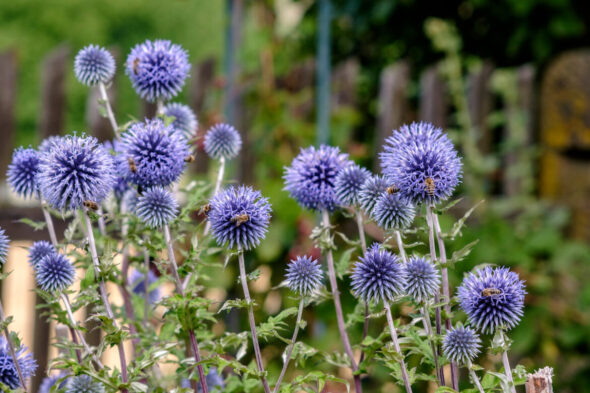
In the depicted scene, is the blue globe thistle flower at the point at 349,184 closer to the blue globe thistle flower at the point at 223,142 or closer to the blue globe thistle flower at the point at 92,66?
the blue globe thistle flower at the point at 223,142

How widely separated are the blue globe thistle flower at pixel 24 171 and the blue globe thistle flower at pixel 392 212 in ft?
2.33

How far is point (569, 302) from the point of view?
3.87 metres

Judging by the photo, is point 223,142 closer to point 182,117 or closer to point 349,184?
point 182,117

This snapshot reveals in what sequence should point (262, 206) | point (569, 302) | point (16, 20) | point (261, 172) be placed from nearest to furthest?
point (262, 206) → point (569, 302) → point (261, 172) → point (16, 20)

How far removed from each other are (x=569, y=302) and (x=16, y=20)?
14.7 metres

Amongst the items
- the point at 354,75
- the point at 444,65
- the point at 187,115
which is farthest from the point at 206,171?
the point at 187,115

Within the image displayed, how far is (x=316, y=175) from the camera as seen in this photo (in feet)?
4.68

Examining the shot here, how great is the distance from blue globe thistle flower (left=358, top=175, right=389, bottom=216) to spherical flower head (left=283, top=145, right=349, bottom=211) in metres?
0.11

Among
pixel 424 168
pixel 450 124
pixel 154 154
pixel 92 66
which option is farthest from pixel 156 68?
pixel 450 124

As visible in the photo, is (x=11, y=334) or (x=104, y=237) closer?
(x=11, y=334)

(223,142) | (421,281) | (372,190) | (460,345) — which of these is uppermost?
(223,142)

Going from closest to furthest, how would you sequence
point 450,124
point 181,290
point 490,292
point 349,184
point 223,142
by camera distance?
point 490,292, point 181,290, point 349,184, point 223,142, point 450,124

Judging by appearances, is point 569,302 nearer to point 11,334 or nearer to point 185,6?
point 11,334

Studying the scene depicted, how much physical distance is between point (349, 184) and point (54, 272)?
600 mm
